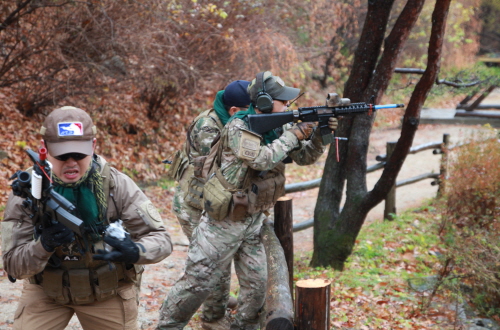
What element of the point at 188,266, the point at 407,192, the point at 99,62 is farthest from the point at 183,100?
the point at 188,266

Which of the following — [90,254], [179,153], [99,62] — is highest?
[99,62]

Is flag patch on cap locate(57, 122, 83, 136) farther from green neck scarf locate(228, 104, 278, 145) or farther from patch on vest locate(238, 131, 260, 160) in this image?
green neck scarf locate(228, 104, 278, 145)

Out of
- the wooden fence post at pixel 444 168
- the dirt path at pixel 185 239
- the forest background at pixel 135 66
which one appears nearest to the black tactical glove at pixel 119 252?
the dirt path at pixel 185 239

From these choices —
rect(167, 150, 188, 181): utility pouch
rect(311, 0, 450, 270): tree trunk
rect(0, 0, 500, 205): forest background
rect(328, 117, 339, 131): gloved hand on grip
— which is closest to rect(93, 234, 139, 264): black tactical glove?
rect(328, 117, 339, 131): gloved hand on grip

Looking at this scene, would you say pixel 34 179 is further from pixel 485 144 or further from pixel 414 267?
pixel 485 144

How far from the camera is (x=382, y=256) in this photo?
264 inches

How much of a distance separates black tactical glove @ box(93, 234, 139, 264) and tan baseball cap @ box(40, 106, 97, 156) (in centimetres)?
46

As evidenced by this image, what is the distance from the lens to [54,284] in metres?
2.54

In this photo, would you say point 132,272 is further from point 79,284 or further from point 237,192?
point 237,192

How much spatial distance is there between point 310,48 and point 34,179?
1509 cm

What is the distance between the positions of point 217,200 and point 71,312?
130cm

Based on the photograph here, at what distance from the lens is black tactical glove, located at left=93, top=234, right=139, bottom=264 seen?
2.33 m

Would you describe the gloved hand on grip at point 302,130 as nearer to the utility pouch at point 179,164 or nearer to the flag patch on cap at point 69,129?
the utility pouch at point 179,164

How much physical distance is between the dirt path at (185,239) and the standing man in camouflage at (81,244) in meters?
1.97
